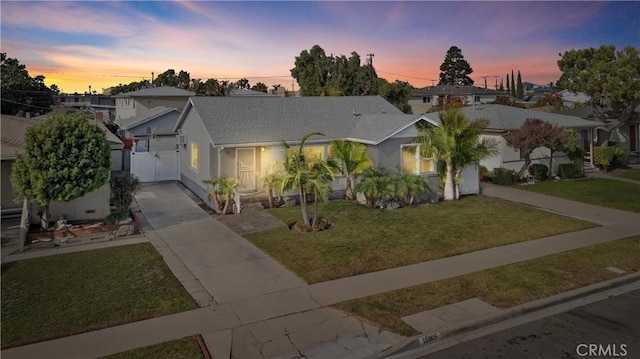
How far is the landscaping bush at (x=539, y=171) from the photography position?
25.5 meters

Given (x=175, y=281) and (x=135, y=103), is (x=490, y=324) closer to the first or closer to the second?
(x=175, y=281)

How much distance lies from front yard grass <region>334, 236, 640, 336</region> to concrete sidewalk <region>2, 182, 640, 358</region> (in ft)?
1.11

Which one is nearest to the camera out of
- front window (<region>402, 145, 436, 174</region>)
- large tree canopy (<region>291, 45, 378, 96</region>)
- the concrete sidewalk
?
the concrete sidewalk

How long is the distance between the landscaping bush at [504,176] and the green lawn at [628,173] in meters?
7.35

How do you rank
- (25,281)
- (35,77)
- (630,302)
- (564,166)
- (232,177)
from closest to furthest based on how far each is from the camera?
(630,302) < (25,281) < (232,177) < (564,166) < (35,77)

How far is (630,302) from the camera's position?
9977 millimetres

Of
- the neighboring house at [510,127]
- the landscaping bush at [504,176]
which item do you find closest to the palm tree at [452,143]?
the neighboring house at [510,127]

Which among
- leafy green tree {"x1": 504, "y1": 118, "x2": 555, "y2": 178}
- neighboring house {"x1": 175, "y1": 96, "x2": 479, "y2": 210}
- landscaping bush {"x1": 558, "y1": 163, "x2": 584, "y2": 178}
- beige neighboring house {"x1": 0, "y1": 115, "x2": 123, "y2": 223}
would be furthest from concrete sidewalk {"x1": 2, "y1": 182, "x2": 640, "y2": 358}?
landscaping bush {"x1": 558, "y1": 163, "x2": 584, "y2": 178}

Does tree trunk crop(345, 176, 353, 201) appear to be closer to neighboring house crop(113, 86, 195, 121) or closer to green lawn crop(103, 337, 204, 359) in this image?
green lawn crop(103, 337, 204, 359)

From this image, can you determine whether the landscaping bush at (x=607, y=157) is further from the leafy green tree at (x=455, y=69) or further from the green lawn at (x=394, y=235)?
the leafy green tree at (x=455, y=69)

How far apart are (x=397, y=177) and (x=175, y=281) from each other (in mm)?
10562

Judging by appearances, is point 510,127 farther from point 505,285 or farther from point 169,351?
point 169,351

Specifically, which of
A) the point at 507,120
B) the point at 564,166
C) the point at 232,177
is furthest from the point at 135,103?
the point at 564,166

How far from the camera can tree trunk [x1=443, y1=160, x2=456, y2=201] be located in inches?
799
